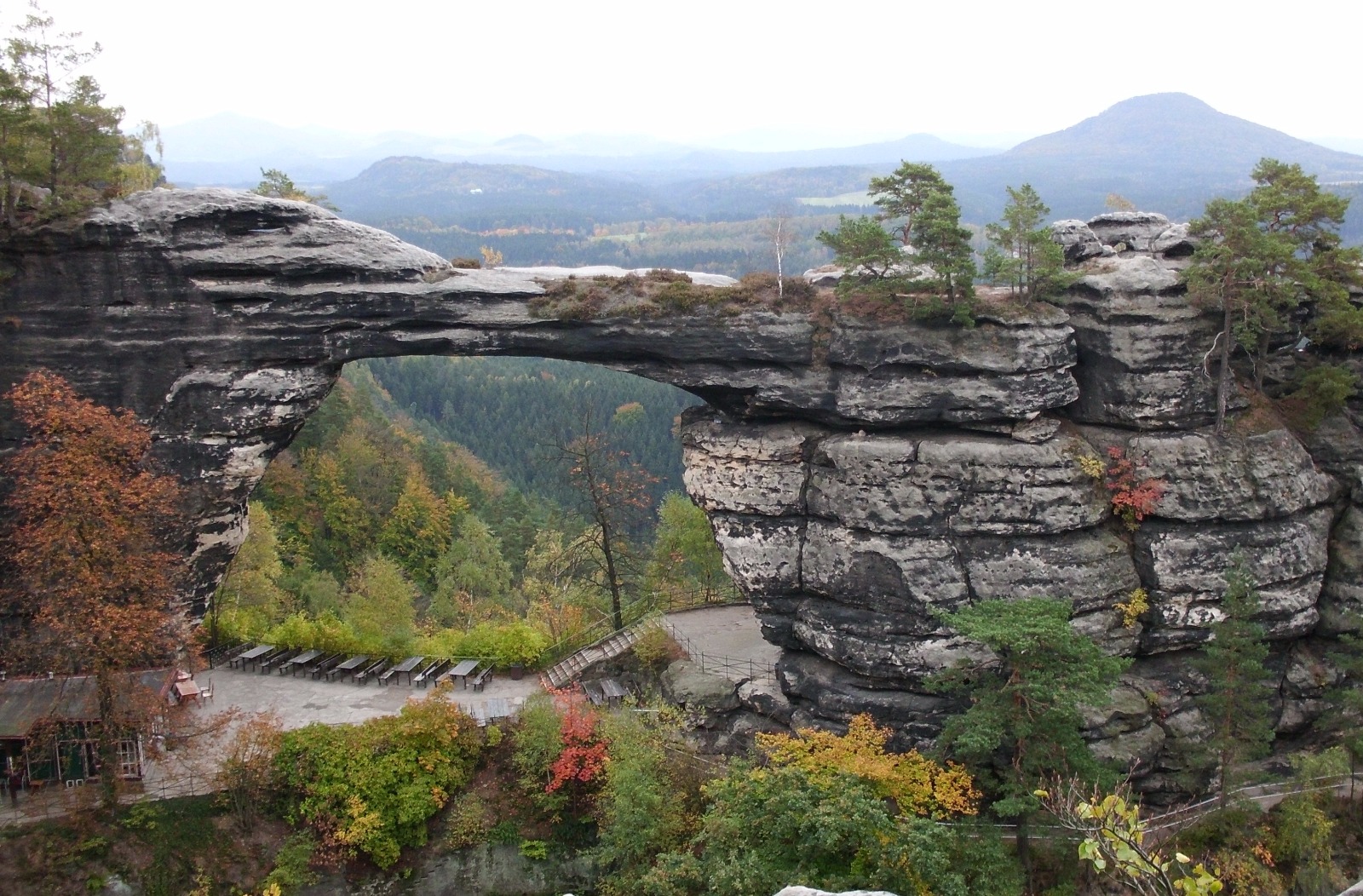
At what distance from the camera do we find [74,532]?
2122 centimetres

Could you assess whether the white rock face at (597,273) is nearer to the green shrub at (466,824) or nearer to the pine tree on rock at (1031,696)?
the pine tree on rock at (1031,696)

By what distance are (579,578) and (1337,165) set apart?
579 ft

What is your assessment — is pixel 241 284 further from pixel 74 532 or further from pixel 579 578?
pixel 579 578

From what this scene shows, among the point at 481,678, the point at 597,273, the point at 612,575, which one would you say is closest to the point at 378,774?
the point at 481,678

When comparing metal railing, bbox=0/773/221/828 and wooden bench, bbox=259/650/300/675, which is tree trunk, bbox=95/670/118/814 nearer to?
metal railing, bbox=0/773/221/828

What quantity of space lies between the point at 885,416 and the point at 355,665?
1706cm

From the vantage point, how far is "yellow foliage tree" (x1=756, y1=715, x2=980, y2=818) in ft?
73.5

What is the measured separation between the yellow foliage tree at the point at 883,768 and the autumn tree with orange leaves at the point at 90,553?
14.9m

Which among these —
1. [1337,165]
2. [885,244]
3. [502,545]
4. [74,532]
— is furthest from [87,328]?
[1337,165]

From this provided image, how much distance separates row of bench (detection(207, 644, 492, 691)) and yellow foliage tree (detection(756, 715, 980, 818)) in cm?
973

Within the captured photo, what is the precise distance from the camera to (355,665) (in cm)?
2895

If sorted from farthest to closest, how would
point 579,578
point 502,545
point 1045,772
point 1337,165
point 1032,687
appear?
point 1337,165, point 502,545, point 579,578, point 1045,772, point 1032,687

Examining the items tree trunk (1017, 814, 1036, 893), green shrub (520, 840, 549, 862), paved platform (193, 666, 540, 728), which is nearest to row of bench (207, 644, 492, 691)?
paved platform (193, 666, 540, 728)

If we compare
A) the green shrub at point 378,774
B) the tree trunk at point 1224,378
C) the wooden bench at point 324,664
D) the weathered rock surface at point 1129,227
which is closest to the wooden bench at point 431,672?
the wooden bench at point 324,664
